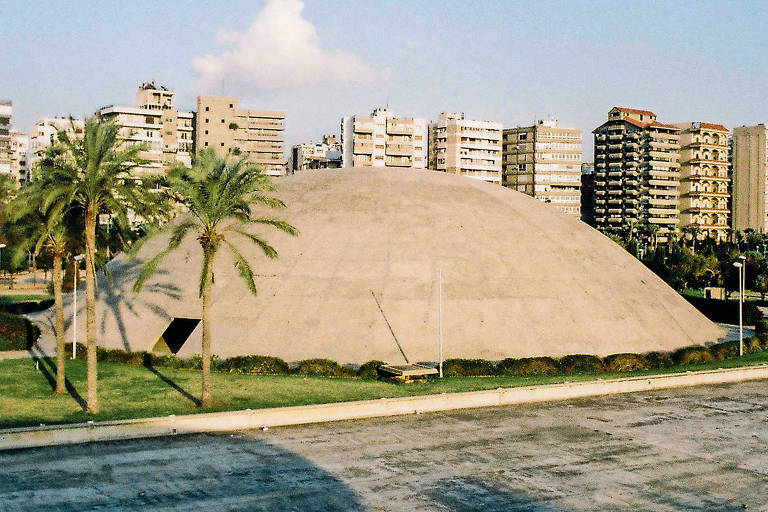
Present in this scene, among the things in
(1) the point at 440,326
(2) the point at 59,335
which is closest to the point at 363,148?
(1) the point at 440,326

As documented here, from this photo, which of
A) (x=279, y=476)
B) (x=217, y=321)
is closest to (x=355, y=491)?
(x=279, y=476)

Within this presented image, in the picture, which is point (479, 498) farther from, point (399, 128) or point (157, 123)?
point (157, 123)

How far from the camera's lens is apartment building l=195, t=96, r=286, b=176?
173375 millimetres

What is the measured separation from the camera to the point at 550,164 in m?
177

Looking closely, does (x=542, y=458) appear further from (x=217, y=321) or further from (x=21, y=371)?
(x=21, y=371)

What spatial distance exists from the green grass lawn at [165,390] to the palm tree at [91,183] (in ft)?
6.91

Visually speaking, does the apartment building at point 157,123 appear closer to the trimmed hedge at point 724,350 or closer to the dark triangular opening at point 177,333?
the dark triangular opening at point 177,333

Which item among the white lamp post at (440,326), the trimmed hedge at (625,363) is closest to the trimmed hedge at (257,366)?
the white lamp post at (440,326)

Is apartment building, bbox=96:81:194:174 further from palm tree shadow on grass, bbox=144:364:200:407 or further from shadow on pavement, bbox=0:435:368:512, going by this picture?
shadow on pavement, bbox=0:435:368:512

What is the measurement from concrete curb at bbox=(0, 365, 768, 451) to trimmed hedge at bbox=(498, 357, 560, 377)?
4.08 metres

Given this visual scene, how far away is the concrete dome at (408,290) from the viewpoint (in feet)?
143

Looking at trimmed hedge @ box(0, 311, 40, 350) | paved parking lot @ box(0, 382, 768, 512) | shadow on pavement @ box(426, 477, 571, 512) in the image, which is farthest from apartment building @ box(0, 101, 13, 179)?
shadow on pavement @ box(426, 477, 571, 512)

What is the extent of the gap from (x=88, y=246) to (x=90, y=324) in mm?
3294

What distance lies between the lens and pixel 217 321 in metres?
44.7
